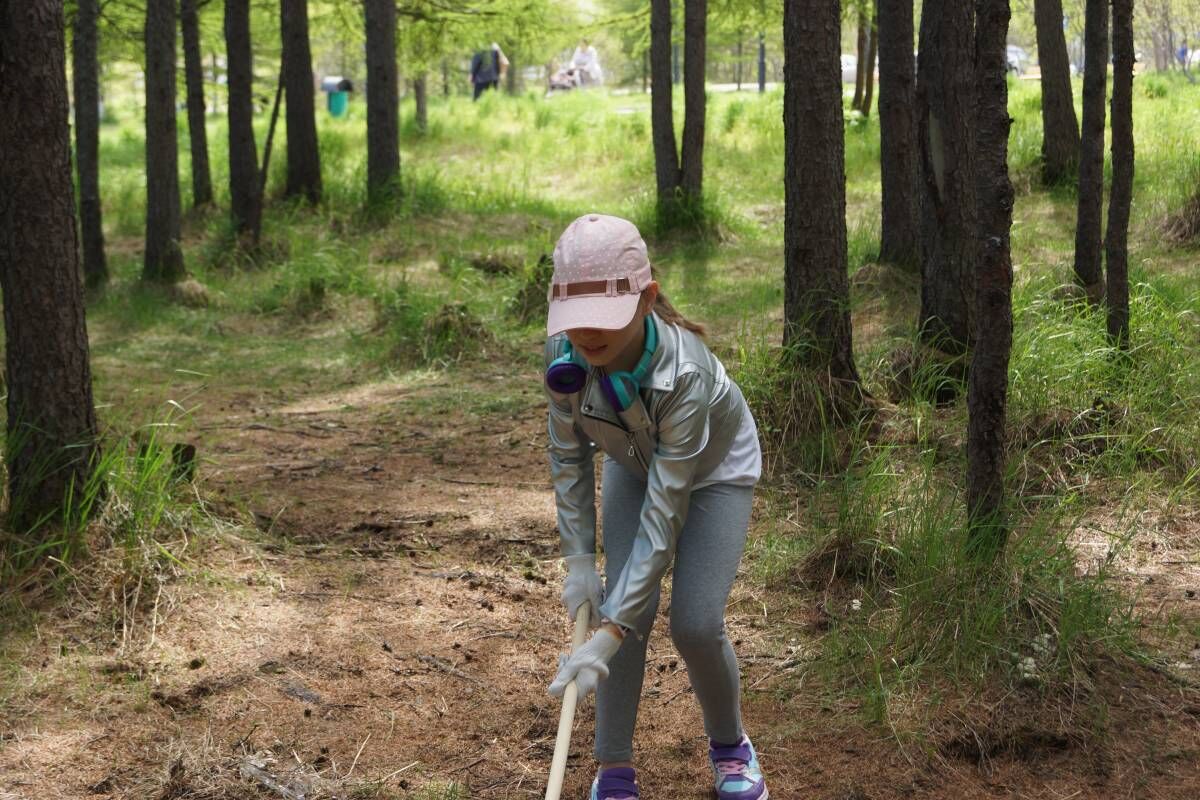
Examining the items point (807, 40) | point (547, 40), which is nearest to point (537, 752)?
point (807, 40)

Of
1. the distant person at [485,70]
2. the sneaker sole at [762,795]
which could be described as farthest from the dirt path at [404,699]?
the distant person at [485,70]

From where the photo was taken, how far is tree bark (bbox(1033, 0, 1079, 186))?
11.4 metres

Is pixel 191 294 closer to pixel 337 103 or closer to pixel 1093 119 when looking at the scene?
pixel 1093 119

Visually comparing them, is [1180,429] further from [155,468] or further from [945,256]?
[155,468]

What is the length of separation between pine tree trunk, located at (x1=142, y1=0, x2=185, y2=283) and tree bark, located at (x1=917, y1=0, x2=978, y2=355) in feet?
22.8

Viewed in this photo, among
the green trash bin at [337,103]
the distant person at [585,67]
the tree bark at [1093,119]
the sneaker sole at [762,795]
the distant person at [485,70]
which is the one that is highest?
the distant person at [585,67]

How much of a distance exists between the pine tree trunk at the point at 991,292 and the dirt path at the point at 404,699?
72 cm

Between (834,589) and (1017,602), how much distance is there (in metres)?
0.83

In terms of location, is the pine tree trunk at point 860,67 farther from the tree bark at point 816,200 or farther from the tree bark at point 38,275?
the tree bark at point 38,275

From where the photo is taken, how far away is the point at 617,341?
9.48ft

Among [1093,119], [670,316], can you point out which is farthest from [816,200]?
[670,316]

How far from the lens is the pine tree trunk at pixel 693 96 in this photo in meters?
11.8

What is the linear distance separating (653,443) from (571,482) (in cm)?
25

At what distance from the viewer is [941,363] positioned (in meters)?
6.14
